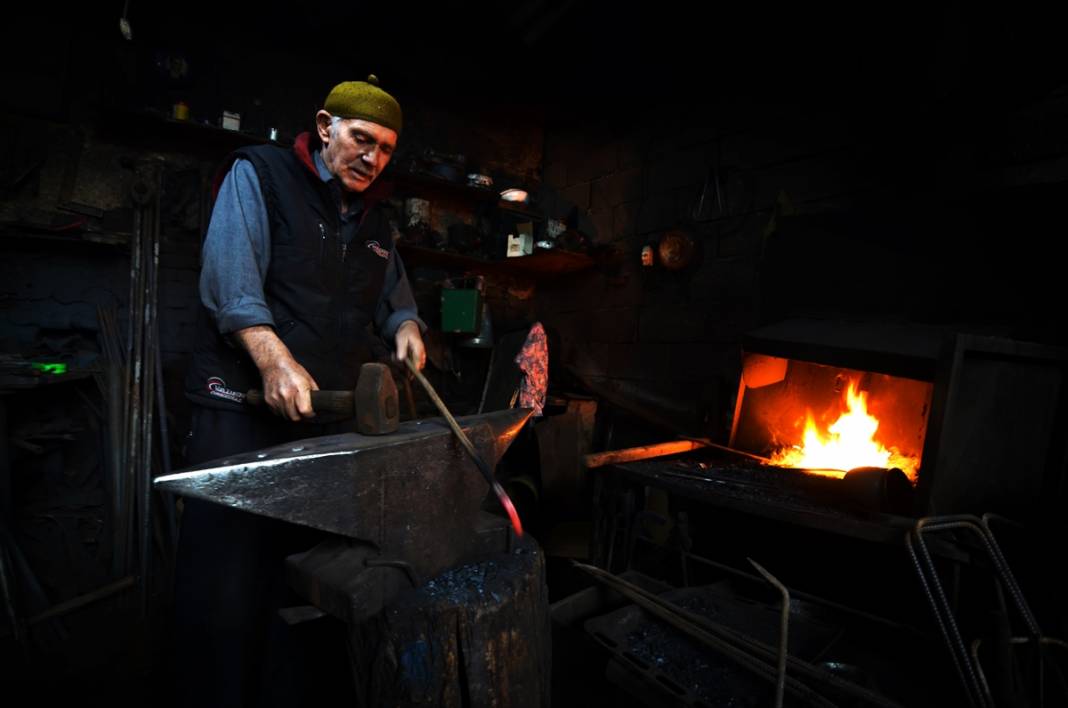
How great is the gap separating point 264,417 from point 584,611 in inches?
59.5

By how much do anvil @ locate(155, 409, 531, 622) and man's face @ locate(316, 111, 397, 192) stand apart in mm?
1085

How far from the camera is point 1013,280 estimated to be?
2.38m

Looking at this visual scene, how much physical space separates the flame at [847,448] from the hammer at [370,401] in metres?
2.23

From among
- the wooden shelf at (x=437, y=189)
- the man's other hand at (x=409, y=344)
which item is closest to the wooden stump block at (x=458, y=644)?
the man's other hand at (x=409, y=344)

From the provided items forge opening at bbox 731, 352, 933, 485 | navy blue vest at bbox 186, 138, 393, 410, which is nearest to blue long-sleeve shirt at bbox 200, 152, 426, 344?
navy blue vest at bbox 186, 138, 393, 410

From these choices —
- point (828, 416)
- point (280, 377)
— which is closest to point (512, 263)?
point (828, 416)

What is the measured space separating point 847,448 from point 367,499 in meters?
2.74

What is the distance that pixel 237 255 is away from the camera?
5.47 ft

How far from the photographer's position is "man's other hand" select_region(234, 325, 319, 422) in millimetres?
1430

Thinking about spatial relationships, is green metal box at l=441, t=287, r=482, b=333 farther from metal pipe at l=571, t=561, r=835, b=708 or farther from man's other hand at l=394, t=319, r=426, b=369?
metal pipe at l=571, t=561, r=835, b=708

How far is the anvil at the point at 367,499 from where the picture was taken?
1116 mm

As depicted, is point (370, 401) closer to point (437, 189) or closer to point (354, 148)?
point (354, 148)

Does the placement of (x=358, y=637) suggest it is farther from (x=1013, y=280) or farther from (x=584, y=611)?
(x=1013, y=280)

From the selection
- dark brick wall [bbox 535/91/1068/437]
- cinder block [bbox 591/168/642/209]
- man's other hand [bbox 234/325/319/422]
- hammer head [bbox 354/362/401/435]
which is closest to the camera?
hammer head [bbox 354/362/401/435]
